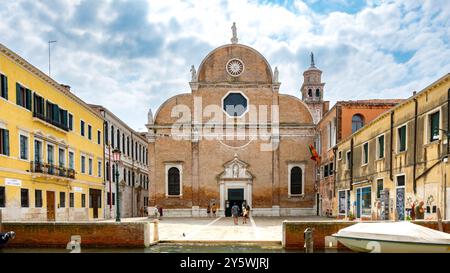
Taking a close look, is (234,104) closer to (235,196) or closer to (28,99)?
(235,196)

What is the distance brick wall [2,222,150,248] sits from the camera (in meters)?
12.6

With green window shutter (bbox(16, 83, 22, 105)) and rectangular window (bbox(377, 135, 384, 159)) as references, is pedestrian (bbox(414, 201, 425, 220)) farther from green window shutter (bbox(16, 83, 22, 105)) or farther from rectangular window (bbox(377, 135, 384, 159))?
green window shutter (bbox(16, 83, 22, 105))

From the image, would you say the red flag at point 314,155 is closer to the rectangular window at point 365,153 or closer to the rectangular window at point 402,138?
the rectangular window at point 365,153

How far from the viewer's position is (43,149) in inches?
792

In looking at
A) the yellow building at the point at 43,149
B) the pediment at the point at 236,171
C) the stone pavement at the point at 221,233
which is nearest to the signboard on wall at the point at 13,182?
the yellow building at the point at 43,149

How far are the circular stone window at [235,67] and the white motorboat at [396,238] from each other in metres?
24.4

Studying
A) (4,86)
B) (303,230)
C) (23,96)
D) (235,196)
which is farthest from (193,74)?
(303,230)

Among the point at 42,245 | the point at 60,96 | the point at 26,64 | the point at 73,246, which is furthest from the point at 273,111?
the point at 73,246

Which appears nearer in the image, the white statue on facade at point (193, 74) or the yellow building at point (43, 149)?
the yellow building at point (43, 149)

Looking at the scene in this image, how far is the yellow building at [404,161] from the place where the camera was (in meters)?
13.3

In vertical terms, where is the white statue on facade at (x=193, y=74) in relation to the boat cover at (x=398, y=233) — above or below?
above

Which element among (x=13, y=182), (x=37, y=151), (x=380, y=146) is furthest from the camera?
(x=37, y=151)

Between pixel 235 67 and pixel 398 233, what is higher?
pixel 235 67

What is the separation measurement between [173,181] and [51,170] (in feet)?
39.1
